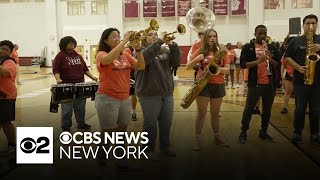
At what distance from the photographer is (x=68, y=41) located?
6.81 meters

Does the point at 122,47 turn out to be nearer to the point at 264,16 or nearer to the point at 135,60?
the point at 135,60

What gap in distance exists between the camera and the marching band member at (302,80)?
5.61 meters

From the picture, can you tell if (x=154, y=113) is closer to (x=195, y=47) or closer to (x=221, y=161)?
(x=221, y=161)

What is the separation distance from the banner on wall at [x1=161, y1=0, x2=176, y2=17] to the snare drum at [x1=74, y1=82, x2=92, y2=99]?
72.7 ft

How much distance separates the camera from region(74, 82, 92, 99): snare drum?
A: 6340mm

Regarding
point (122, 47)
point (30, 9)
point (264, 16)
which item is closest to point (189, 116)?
point (122, 47)

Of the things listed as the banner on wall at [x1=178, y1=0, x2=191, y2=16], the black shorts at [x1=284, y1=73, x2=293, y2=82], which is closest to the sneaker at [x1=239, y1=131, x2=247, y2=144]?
the black shorts at [x1=284, y1=73, x2=293, y2=82]

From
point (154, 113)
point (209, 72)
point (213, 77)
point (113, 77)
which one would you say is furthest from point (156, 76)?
point (213, 77)

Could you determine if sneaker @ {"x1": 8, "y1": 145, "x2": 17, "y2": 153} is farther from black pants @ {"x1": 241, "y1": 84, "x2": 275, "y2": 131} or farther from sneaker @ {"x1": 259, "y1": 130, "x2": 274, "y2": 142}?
sneaker @ {"x1": 259, "y1": 130, "x2": 274, "y2": 142}

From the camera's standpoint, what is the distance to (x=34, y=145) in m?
4.70

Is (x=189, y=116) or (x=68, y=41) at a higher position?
(x=68, y=41)

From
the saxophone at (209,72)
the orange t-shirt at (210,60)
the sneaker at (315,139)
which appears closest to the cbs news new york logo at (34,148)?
the saxophone at (209,72)

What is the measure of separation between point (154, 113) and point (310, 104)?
259 centimetres

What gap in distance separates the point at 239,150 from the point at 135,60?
7.17 feet
